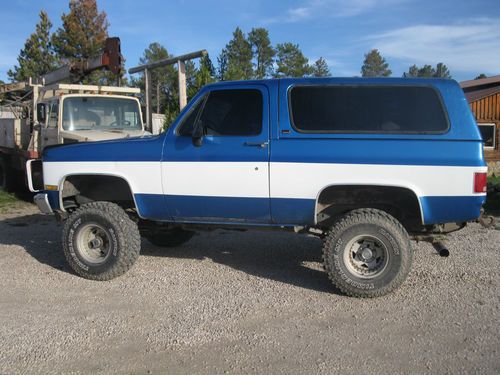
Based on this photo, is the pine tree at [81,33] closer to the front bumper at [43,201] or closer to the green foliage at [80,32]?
the green foliage at [80,32]

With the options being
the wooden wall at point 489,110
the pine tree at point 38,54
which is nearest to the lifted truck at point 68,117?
the wooden wall at point 489,110

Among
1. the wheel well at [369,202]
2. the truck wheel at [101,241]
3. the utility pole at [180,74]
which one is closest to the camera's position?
the wheel well at [369,202]

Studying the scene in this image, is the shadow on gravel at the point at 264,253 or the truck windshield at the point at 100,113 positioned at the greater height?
the truck windshield at the point at 100,113

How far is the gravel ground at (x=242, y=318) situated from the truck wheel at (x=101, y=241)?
0.17m

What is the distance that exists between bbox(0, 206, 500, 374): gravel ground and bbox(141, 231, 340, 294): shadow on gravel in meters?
0.04

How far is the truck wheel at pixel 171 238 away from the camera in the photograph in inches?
265

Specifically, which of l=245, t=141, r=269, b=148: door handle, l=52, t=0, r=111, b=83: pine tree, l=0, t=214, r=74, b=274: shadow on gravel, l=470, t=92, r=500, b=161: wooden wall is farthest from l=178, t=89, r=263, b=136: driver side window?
l=52, t=0, r=111, b=83: pine tree

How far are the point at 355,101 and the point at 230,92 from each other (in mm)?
1310

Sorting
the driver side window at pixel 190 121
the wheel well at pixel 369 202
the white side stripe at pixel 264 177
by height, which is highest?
the driver side window at pixel 190 121

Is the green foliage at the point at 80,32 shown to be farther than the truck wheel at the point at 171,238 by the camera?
Yes

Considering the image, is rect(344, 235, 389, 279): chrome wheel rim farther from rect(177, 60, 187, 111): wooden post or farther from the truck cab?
rect(177, 60, 187, 111): wooden post

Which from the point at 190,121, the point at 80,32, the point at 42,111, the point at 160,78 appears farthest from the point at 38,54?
the point at 190,121

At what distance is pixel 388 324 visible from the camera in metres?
4.28

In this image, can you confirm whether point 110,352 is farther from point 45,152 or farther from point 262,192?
point 45,152
